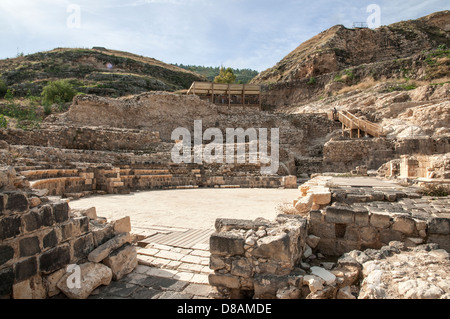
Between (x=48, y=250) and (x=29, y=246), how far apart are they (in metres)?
0.20

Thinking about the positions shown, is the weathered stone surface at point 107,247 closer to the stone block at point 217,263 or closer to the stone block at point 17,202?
the stone block at point 17,202

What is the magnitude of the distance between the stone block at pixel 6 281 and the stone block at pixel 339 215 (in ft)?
12.0

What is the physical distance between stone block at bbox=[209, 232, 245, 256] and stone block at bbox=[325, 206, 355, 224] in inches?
59.6

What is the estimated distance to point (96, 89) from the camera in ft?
99.5

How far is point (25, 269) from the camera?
248 centimetres

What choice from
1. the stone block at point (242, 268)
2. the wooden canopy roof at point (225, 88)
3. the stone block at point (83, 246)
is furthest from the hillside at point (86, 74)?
the stone block at point (242, 268)

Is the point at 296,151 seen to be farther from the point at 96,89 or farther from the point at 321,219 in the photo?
the point at 96,89

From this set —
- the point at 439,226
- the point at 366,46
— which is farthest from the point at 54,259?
the point at 366,46

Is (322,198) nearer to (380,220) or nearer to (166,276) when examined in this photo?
(380,220)

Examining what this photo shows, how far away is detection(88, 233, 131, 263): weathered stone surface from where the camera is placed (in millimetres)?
3050

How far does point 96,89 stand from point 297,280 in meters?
33.2

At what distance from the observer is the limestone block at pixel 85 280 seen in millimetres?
2656

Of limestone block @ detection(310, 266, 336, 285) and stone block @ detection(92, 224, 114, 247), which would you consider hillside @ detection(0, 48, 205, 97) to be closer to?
stone block @ detection(92, 224, 114, 247)
